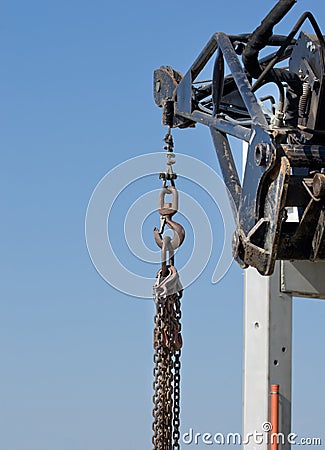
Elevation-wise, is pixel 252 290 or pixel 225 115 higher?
pixel 225 115

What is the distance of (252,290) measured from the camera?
8.59 m

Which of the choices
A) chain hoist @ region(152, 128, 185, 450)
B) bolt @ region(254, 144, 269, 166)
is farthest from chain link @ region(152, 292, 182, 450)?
bolt @ region(254, 144, 269, 166)

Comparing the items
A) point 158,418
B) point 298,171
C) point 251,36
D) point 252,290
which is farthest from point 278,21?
point 252,290

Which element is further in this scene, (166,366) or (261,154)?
(166,366)

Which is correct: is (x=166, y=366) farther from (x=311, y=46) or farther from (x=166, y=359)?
(x=311, y=46)

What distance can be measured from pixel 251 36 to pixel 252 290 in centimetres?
320

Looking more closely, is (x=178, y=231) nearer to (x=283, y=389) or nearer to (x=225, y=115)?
(x=225, y=115)

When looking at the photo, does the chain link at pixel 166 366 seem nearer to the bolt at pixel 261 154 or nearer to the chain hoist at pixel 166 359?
the chain hoist at pixel 166 359

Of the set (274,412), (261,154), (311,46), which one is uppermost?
(311,46)

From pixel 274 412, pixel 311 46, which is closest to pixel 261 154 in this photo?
pixel 311 46

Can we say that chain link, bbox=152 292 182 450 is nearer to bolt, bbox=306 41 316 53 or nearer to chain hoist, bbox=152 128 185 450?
chain hoist, bbox=152 128 185 450

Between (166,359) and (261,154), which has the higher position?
(261,154)

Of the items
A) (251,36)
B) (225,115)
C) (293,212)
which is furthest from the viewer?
(293,212)

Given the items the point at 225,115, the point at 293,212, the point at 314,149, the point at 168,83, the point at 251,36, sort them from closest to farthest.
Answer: the point at 314,149, the point at 251,36, the point at 225,115, the point at 168,83, the point at 293,212
